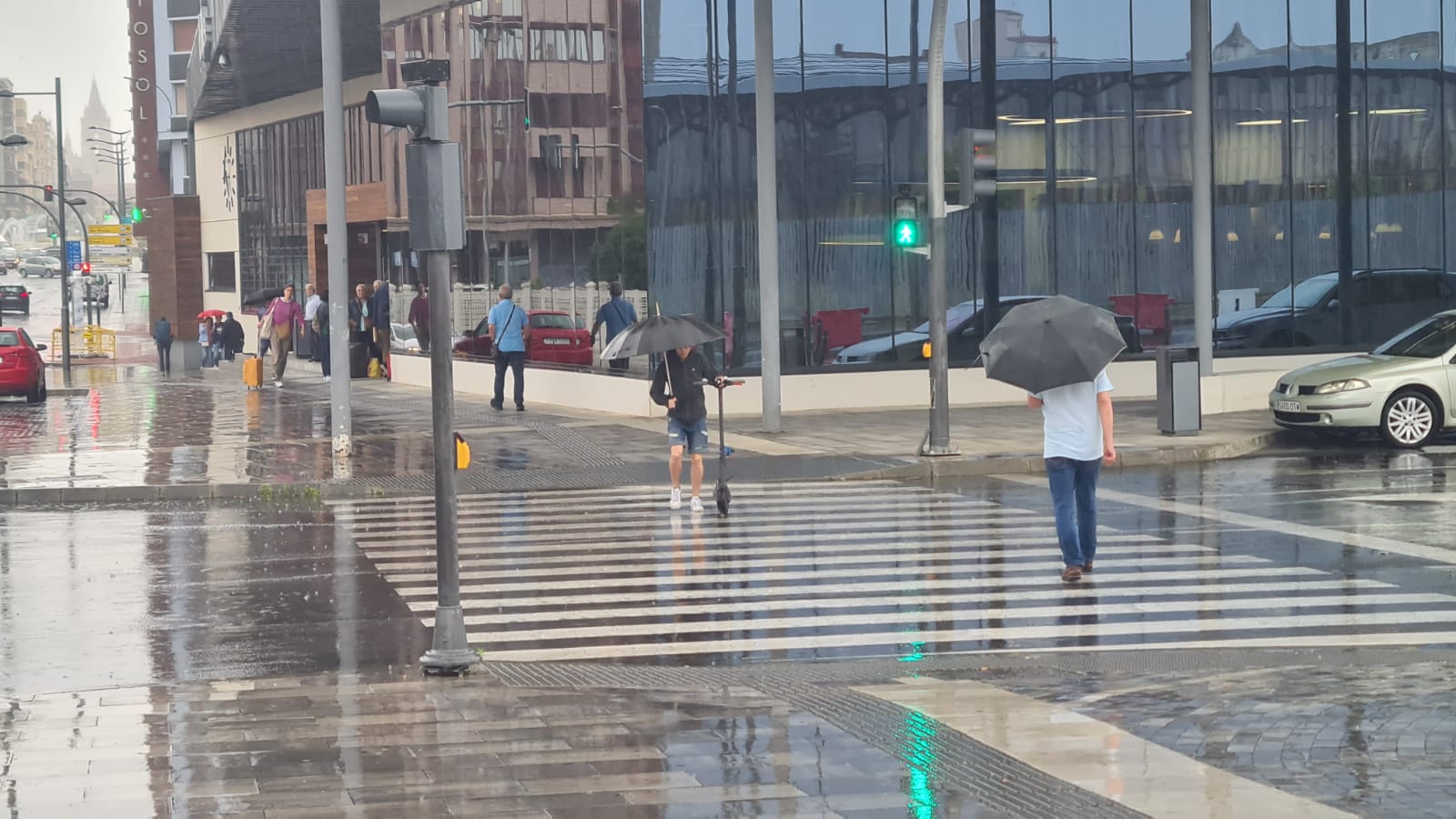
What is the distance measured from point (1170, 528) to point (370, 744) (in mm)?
8944

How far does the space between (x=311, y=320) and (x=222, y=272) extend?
23253 mm

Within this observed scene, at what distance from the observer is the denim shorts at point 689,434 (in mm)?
16438

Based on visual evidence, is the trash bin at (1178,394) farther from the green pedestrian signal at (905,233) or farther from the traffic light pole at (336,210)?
the traffic light pole at (336,210)

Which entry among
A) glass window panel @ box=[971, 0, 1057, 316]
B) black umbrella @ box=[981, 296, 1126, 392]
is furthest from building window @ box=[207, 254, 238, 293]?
black umbrella @ box=[981, 296, 1126, 392]

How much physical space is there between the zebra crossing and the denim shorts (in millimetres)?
701

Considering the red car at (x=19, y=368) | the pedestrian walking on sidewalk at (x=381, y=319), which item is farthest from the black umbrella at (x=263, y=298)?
the red car at (x=19, y=368)

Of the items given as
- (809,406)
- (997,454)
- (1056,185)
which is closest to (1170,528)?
(997,454)

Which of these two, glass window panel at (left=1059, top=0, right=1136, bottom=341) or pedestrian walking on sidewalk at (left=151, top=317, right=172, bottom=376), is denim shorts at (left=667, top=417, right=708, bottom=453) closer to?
glass window panel at (left=1059, top=0, right=1136, bottom=341)

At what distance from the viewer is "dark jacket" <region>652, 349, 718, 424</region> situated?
16.2m

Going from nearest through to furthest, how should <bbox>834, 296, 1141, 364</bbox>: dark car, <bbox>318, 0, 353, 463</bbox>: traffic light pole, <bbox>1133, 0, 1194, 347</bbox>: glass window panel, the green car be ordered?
<bbox>318, 0, 353, 463</bbox>: traffic light pole < the green car < <bbox>834, 296, 1141, 364</bbox>: dark car < <bbox>1133, 0, 1194, 347</bbox>: glass window panel

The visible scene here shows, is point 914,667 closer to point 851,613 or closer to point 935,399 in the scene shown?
point 851,613

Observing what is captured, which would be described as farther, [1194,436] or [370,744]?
[1194,436]

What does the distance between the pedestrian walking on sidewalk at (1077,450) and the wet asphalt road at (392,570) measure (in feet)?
1.03

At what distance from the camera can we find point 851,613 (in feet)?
37.0
